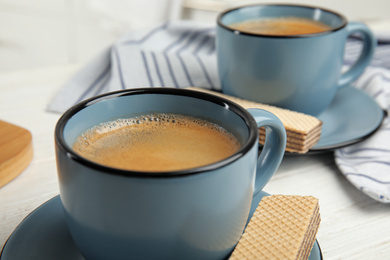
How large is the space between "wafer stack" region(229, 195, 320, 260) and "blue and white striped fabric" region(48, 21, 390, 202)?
0.20 metres

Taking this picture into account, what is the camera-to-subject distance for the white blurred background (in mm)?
2074

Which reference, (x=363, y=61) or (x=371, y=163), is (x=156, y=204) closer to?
(x=371, y=163)

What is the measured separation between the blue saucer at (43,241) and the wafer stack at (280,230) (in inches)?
0.9

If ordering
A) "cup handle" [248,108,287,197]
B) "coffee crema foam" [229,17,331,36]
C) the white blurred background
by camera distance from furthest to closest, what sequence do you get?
1. the white blurred background
2. "coffee crema foam" [229,17,331,36]
3. "cup handle" [248,108,287,197]

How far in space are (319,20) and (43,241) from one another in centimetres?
59

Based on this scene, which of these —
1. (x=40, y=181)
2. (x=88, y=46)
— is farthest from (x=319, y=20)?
(x=88, y=46)

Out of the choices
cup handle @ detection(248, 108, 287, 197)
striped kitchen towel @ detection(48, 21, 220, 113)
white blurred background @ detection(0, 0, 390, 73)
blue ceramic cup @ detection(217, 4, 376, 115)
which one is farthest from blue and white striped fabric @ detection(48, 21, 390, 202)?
white blurred background @ detection(0, 0, 390, 73)

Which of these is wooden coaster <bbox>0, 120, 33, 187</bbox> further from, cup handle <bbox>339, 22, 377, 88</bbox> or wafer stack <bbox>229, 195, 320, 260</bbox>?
cup handle <bbox>339, 22, 377, 88</bbox>

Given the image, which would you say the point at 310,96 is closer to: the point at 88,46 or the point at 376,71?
the point at 376,71

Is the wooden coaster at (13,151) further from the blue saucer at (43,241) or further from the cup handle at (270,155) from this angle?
the cup handle at (270,155)

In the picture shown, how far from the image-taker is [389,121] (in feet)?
2.50

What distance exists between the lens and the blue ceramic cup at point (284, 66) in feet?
2.27

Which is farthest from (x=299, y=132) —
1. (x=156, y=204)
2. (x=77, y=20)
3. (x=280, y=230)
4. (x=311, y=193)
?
(x=77, y=20)

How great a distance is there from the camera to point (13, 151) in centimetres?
62
